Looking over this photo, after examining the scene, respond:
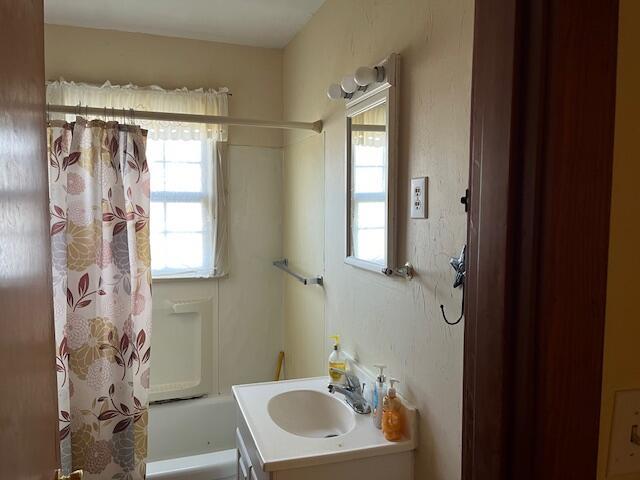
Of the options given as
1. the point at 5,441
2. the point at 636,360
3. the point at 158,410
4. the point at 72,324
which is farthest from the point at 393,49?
the point at 158,410

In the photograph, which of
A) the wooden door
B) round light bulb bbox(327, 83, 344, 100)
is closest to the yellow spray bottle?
round light bulb bbox(327, 83, 344, 100)

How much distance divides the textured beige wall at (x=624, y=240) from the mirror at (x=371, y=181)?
109cm

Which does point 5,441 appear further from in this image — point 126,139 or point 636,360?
point 126,139

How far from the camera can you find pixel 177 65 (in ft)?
9.53

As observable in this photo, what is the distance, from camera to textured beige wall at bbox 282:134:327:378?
2.47 m

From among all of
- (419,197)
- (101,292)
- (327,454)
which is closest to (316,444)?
(327,454)

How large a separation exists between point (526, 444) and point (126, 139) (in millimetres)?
2104

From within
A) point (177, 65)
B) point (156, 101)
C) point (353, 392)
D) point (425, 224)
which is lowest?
point (353, 392)

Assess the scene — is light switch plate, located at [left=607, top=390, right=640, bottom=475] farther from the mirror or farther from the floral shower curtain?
the floral shower curtain

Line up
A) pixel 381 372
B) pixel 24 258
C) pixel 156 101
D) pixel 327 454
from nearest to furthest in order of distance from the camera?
pixel 24 258 < pixel 327 454 < pixel 381 372 < pixel 156 101

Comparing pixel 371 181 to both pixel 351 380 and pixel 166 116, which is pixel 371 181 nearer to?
pixel 351 380

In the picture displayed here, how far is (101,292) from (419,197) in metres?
1.49

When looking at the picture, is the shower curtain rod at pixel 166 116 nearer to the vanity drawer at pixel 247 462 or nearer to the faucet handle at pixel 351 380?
the faucet handle at pixel 351 380

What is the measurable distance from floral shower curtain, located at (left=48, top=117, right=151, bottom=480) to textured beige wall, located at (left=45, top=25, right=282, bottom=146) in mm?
838
